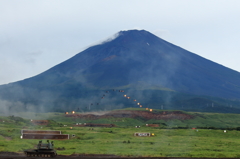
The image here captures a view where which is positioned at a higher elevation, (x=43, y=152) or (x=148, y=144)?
(x=148, y=144)

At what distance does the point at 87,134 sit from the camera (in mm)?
118375

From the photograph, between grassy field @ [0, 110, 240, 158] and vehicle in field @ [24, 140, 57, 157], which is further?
grassy field @ [0, 110, 240, 158]

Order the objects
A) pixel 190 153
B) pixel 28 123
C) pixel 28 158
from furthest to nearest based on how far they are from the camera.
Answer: pixel 28 123
pixel 190 153
pixel 28 158

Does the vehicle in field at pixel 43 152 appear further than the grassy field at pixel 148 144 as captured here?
No

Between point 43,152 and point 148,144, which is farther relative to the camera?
point 148,144

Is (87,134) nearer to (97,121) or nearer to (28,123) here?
(28,123)

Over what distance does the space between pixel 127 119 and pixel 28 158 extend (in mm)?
120803

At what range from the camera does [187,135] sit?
402 ft

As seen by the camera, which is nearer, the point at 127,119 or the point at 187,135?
the point at 187,135

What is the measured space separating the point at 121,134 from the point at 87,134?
954cm

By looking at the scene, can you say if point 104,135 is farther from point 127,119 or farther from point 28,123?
point 127,119

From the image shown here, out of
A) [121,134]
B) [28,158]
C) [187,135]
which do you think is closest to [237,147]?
[187,135]

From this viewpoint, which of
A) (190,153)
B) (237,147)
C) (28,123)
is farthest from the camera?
(28,123)

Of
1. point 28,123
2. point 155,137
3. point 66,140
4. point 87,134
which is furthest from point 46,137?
point 28,123
